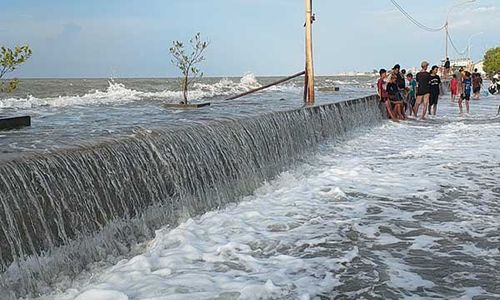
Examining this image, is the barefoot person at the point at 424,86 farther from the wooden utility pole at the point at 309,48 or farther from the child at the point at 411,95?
the wooden utility pole at the point at 309,48

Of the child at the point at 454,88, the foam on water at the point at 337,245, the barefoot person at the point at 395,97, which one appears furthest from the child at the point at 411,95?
the foam on water at the point at 337,245

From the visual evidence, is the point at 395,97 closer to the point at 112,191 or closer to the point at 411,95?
the point at 411,95

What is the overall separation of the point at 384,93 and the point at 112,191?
1326 centimetres

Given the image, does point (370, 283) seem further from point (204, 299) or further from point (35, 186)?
point (35, 186)

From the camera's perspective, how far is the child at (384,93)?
55.7 ft

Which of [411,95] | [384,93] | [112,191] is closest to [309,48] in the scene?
[384,93]

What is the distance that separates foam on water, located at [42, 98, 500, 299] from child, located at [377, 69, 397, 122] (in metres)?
8.32

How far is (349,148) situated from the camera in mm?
12438

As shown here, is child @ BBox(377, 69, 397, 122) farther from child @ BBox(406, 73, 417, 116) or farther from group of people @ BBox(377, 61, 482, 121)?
child @ BBox(406, 73, 417, 116)

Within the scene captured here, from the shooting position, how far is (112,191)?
5.68 metres

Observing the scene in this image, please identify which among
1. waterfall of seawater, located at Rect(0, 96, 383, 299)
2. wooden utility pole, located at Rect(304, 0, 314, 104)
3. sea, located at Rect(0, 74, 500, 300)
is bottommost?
sea, located at Rect(0, 74, 500, 300)

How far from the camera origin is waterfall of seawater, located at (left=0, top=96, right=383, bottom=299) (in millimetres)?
4516

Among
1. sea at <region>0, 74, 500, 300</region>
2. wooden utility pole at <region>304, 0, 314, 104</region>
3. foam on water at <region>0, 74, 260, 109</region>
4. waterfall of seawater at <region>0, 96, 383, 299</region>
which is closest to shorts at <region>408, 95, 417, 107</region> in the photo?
wooden utility pole at <region>304, 0, 314, 104</region>

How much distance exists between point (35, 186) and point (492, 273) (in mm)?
3614
